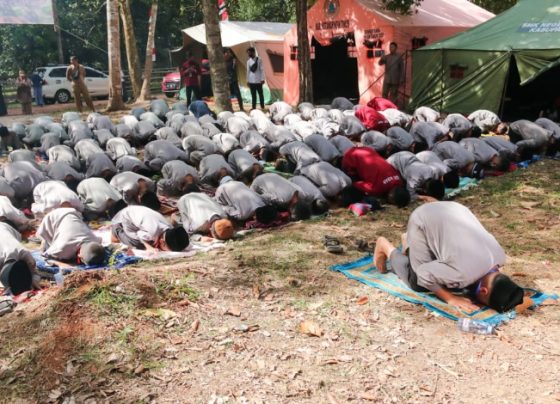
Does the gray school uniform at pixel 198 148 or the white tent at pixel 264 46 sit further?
the white tent at pixel 264 46

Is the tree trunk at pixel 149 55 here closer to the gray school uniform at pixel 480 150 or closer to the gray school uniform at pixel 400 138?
the gray school uniform at pixel 400 138

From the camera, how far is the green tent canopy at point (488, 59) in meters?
11.2

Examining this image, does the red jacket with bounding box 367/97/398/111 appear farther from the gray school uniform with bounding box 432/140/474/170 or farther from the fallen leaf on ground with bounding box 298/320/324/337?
the fallen leaf on ground with bounding box 298/320/324/337

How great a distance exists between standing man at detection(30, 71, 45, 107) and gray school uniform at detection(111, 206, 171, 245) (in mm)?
16715

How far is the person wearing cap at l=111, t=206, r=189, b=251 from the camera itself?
18.7 ft

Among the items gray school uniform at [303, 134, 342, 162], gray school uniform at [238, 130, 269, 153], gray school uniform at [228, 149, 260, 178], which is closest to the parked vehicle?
gray school uniform at [238, 130, 269, 153]

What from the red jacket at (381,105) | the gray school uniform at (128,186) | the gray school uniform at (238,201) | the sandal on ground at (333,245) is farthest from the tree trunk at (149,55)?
the sandal on ground at (333,245)

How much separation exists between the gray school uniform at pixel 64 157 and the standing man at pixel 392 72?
8.29 metres

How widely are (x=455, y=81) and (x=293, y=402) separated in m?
11.4

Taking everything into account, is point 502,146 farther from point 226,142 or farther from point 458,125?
point 226,142

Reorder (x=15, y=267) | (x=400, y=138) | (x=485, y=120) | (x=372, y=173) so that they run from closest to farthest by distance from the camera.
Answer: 1. (x=15, y=267)
2. (x=372, y=173)
3. (x=400, y=138)
4. (x=485, y=120)

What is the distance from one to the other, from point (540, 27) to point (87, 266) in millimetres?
10854

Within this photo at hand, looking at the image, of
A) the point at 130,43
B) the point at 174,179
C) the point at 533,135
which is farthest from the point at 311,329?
the point at 130,43

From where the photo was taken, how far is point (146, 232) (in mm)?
5836
